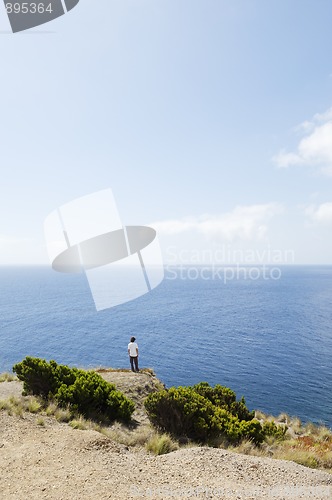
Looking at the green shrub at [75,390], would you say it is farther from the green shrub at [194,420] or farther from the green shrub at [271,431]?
the green shrub at [271,431]

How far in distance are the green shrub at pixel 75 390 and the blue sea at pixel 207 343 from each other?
47.5 ft

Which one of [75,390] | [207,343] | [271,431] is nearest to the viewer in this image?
[75,390]

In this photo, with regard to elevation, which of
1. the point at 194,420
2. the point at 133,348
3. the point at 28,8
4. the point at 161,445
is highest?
the point at 28,8

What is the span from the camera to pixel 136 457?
30.0 ft

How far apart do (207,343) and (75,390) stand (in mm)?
47885

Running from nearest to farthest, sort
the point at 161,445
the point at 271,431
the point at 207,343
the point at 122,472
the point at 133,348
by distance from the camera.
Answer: the point at 122,472, the point at 161,445, the point at 271,431, the point at 133,348, the point at 207,343

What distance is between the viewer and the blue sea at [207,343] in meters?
39.2

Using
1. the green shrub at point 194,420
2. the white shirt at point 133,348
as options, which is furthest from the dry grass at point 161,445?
the white shirt at point 133,348

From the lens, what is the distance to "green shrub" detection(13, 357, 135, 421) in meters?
12.6

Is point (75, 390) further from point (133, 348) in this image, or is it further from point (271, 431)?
point (271, 431)

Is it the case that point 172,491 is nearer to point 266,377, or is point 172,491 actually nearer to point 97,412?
point 97,412

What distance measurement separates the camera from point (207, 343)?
57.6m

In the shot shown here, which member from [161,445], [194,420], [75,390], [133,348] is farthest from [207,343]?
[161,445]

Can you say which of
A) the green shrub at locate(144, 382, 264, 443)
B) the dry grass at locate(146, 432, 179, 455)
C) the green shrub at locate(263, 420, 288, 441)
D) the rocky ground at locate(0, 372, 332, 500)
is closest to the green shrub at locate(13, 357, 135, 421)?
the green shrub at locate(144, 382, 264, 443)
